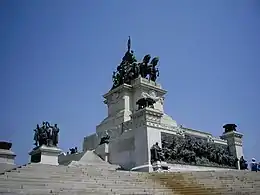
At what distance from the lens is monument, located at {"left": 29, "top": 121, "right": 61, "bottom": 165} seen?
2070 centimetres

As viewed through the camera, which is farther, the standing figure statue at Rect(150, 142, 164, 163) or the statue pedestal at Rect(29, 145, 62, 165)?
the statue pedestal at Rect(29, 145, 62, 165)

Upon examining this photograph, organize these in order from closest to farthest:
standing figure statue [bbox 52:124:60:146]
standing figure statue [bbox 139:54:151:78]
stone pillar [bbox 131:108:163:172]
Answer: stone pillar [bbox 131:108:163:172], standing figure statue [bbox 52:124:60:146], standing figure statue [bbox 139:54:151:78]

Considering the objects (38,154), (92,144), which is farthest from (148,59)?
(38,154)

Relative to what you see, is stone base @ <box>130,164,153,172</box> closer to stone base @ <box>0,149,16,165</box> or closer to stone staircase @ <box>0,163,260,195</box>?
stone staircase @ <box>0,163,260,195</box>

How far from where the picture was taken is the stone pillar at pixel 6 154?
1584 centimetres

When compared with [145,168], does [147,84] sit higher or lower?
higher

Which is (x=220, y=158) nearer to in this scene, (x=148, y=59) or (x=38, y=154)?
(x=148, y=59)

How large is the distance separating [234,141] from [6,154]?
1972cm

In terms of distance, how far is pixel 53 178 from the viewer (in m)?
10.9

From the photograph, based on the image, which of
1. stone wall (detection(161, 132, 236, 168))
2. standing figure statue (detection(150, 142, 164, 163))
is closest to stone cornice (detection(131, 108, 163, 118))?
stone wall (detection(161, 132, 236, 168))

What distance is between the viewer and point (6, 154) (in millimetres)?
15961

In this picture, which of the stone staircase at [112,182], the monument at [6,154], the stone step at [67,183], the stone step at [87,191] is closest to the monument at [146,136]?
the stone staircase at [112,182]

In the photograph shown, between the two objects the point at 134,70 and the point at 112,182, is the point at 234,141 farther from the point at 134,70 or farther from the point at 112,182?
the point at 112,182

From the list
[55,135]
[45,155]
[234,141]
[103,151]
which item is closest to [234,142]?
[234,141]
